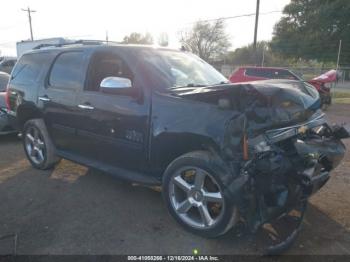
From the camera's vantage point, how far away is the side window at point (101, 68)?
14.6 feet

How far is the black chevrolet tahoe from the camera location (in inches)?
121

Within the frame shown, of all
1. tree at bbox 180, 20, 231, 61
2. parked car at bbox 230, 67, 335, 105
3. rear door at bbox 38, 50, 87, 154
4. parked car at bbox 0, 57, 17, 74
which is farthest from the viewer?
tree at bbox 180, 20, 231, 61

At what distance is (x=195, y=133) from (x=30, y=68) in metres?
3.60

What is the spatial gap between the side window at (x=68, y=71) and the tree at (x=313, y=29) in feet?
99.2

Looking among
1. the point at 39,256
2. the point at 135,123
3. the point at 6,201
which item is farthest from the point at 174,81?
the point at 6,201

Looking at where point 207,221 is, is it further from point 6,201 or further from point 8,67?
point 8,67

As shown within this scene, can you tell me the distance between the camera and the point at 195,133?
132 inches

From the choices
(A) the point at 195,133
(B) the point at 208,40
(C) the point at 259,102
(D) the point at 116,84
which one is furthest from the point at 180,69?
(B) the point at 208,40

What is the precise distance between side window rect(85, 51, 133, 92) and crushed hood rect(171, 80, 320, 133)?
3.97ft

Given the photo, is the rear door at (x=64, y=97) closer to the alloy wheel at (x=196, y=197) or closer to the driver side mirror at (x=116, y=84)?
the driver side mirror at (x=116, y=84)

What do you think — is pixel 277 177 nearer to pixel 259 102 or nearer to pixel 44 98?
pixel 259 102

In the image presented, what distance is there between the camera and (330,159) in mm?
3607

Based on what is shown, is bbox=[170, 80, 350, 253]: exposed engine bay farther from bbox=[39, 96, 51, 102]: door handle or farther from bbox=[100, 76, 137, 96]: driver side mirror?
bbox=[39, 96, 51, 102]: door handle

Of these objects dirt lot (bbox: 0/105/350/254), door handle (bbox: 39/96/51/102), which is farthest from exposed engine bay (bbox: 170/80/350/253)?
door handle (bbox: 39/96/51/102)
